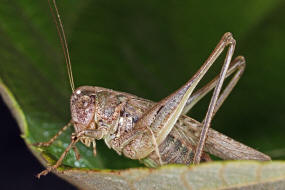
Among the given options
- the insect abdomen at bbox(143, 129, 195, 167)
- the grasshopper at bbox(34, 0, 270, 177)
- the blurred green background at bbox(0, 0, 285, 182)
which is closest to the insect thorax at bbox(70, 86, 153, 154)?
the grasshopper at bbox(34, 0, 270, 177)

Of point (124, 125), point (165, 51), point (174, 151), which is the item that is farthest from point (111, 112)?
point (165, 51)

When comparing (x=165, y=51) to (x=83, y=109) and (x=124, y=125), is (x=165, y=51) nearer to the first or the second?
(x=124, y=125)

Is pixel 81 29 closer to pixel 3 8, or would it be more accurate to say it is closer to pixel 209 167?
pixel 3 8

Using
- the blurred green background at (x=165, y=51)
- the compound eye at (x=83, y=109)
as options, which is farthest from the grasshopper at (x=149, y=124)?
the blurred green background at (x=165, y=51)

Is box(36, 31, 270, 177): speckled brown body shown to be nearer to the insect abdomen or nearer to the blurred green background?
the insect abdomen

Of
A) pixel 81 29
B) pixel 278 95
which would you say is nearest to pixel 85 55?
pixel 81 29

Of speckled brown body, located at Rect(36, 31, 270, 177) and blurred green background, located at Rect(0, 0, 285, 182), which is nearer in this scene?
speckled brown body, located at Rect(36, 31, 270, 177)

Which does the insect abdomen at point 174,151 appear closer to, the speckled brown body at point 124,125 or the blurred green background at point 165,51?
the speckled brown body at point 124,125
